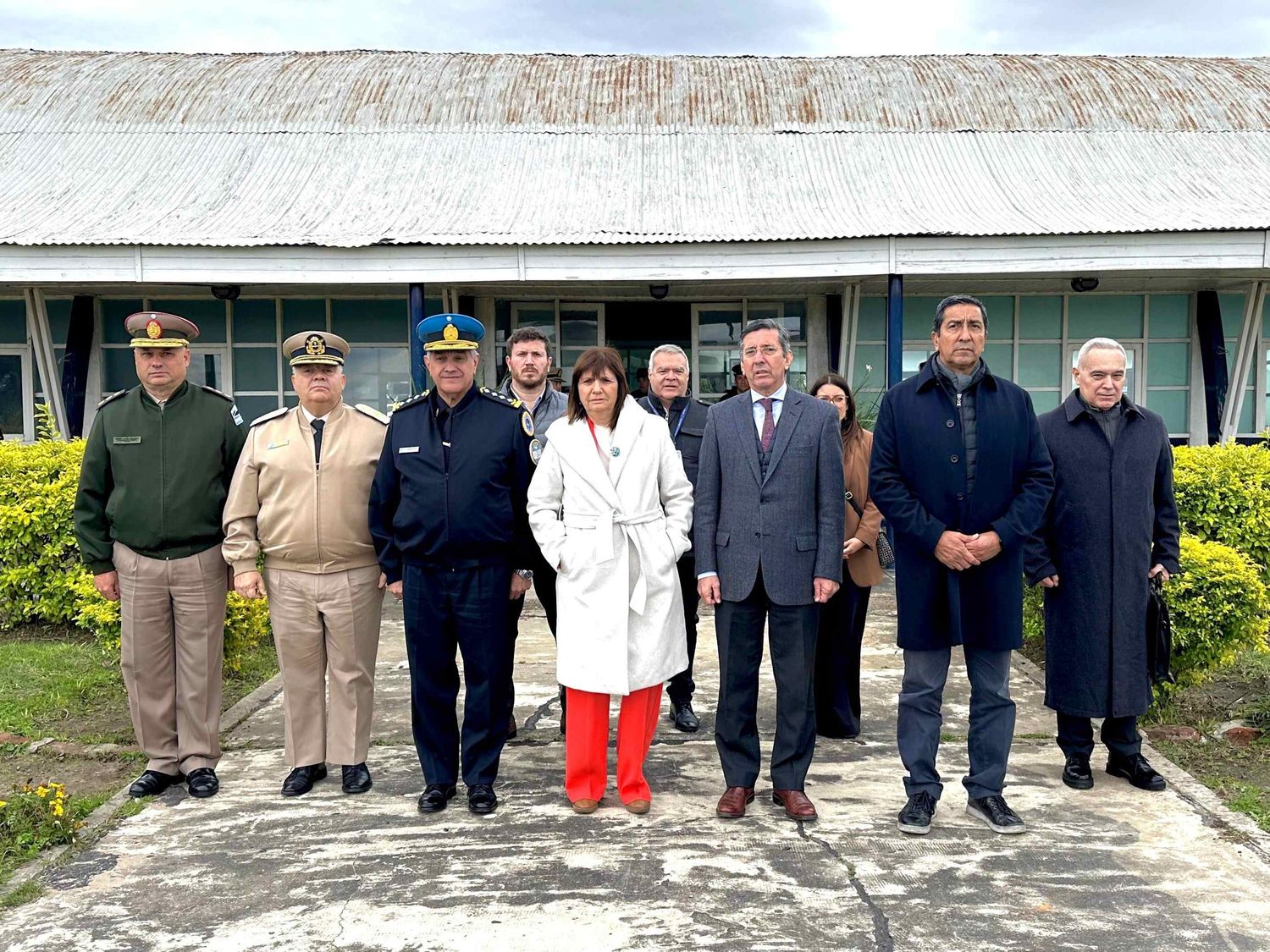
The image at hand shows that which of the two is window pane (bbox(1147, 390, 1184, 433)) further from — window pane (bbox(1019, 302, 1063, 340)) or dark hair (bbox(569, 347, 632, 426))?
dark hair (bbox(569, 347, 632, 426))

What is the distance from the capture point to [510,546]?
14.0 feet

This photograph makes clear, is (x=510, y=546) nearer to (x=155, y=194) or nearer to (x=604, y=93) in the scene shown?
(x=155, y=194)

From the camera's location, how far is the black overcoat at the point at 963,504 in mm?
3898

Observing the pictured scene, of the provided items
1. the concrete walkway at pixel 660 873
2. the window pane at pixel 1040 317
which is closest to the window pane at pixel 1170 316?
the window pane at pixel 1040 317

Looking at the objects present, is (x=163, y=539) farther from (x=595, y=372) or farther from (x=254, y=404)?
(x=254, y=404)

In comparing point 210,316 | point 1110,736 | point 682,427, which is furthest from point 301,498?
point 210,316

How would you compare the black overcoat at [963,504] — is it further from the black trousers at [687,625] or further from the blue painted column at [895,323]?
the blue painted column at [895,323]

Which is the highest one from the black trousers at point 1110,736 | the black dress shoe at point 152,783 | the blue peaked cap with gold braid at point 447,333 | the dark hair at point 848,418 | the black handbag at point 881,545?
the blue peaked cap with gold braid at point 447,333

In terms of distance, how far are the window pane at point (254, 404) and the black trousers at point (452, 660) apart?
32.3 feet

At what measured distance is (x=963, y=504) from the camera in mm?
3912

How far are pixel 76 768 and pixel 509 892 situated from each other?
2.57 metres

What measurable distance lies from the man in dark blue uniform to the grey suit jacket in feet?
2.64

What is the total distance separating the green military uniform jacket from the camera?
4.40 metres

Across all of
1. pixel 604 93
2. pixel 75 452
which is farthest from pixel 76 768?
pixel 604 93
